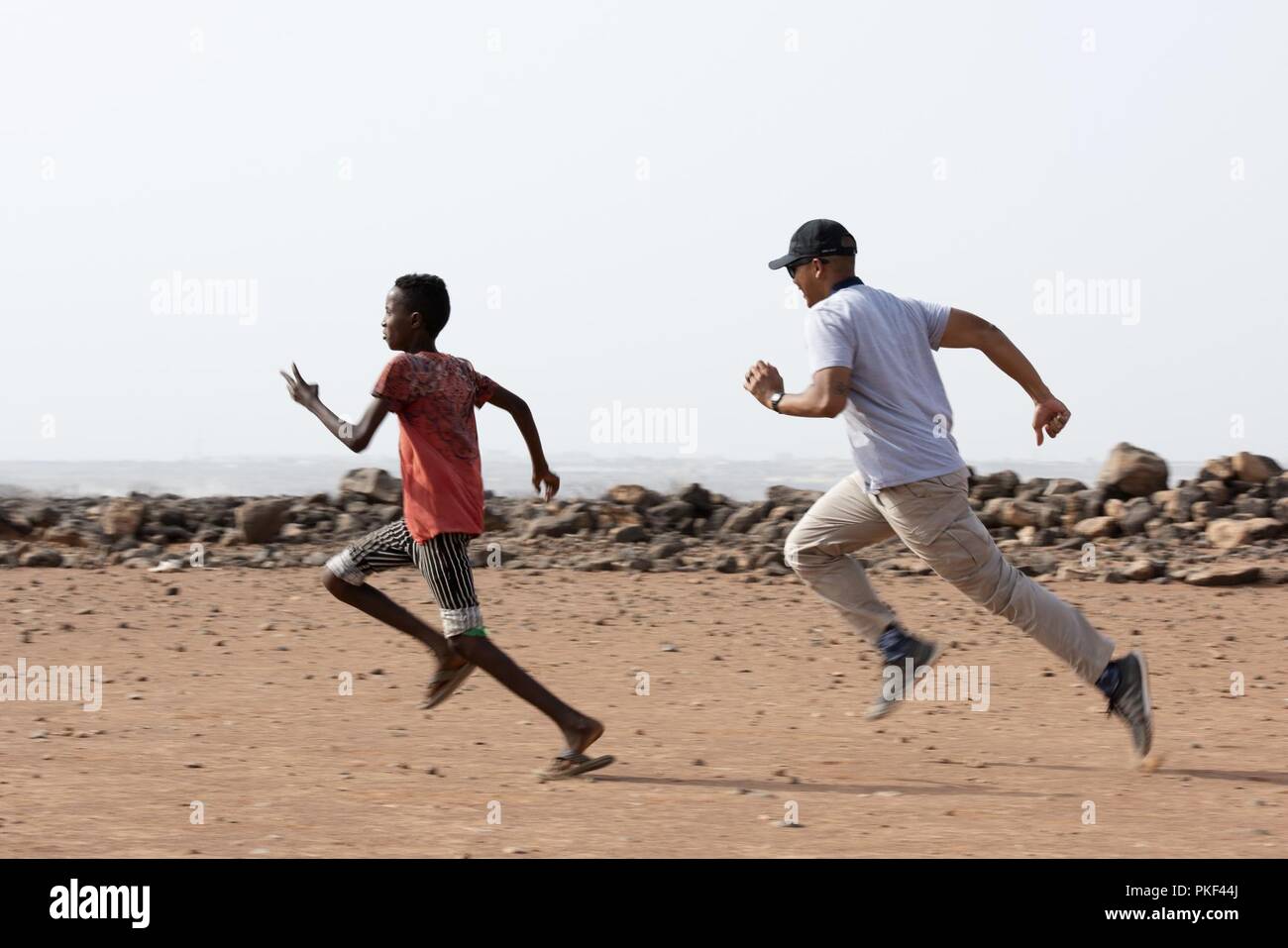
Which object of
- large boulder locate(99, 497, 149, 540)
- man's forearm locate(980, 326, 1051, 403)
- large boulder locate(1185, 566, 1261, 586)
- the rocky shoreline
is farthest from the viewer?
large boulder locate(99, 497, 149, 540)

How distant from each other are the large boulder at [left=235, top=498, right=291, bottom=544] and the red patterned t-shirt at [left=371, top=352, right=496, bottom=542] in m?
11.6

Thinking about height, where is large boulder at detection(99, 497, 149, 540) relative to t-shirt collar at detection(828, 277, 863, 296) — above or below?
below

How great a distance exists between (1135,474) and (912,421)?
1328 cm

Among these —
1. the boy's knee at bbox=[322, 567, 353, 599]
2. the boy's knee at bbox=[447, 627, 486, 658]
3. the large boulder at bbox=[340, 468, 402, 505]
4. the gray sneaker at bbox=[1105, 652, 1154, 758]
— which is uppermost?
the large boulder at bbox=[340, 468, 402, 505]

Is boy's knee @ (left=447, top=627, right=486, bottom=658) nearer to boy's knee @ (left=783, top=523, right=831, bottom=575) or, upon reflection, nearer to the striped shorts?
the striped shorts

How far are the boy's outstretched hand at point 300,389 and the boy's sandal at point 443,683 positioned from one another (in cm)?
148

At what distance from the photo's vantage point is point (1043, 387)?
245 inches

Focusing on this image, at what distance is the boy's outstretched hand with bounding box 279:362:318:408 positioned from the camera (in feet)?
18.9

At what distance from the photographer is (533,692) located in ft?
19.3

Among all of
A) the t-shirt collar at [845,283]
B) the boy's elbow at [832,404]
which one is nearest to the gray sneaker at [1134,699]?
the boy's elbow at [832,404]

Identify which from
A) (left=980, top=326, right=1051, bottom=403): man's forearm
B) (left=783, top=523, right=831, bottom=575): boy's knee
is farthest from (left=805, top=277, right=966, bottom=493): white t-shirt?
(left=783, top=523, right=831, bottom=575): boy's knee

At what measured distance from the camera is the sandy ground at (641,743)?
4.99 m

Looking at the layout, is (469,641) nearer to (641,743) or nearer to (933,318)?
(641,743)

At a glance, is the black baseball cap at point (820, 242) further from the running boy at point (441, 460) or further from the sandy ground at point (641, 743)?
the sandy ground at point (641, 743)
